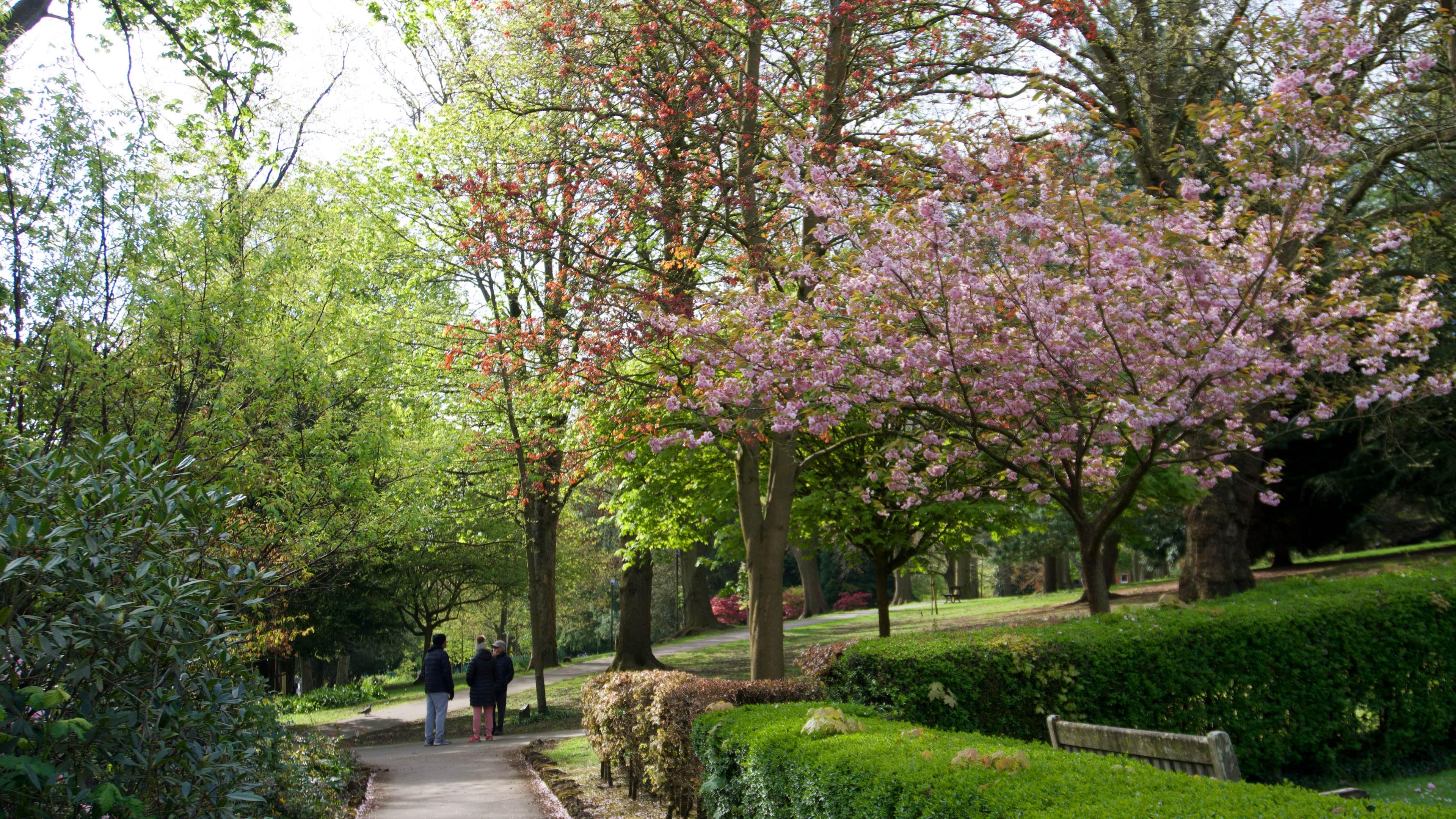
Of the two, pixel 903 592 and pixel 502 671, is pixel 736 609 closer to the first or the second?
pixel 903 592

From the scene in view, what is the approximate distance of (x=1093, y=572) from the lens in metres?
8.31

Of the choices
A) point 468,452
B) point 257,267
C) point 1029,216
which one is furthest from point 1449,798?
point 468,452

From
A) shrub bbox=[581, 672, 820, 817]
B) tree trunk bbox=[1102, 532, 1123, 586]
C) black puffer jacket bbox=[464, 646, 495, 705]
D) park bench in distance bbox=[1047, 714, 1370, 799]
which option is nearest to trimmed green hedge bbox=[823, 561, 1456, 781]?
Answer: shrub bbox=[581, 672, 820, 817]

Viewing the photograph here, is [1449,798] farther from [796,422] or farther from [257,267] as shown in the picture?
[257,267]

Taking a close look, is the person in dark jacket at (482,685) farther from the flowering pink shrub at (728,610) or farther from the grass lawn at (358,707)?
the flowering pink shrub at (728,610)

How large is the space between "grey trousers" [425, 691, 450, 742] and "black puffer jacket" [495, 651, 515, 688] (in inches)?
31.6

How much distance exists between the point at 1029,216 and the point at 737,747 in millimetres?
4531

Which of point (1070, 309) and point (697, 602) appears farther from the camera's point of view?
point (697, 602)

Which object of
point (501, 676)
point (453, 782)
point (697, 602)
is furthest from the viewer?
point (697, 602)

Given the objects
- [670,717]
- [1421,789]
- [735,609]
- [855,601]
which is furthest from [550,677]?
[855,601]

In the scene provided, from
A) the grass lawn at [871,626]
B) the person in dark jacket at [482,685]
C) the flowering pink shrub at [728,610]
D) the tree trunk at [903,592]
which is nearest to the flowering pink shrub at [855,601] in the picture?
the tree trunk at [903,592]

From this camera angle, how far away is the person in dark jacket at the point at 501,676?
49.2ft

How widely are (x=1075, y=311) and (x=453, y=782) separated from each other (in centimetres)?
811

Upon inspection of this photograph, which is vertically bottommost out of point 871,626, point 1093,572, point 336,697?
point 336,697
